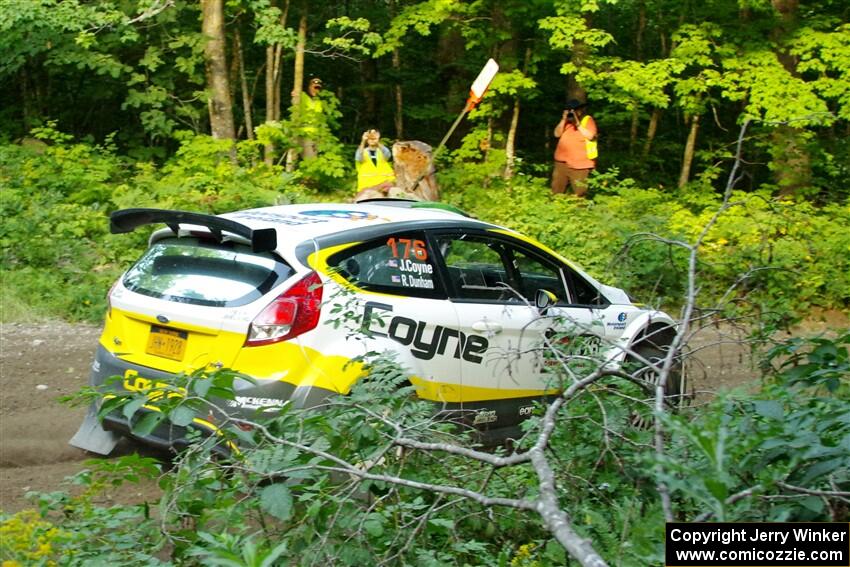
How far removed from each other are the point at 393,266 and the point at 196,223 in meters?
1.27

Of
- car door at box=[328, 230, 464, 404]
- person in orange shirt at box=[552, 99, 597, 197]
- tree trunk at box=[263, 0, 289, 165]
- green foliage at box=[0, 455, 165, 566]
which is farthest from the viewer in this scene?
tree trunk at box=[263, 0, 289, 165]

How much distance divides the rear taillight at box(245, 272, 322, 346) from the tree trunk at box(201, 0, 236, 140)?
1094 centimetres

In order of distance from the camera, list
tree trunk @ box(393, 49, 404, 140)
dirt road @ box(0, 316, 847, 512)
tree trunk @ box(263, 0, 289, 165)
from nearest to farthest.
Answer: dirt road @ box(0, 316, 847, 512) → tree trunk @ box(263, 0, 289, 165) → tree trunk @ box(393, 49, 404, 140)

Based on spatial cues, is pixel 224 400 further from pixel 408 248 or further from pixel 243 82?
pixel 243 82

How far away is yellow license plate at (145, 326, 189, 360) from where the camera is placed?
5766 mm

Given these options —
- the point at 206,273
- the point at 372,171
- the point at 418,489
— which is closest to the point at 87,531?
the point at 418,489

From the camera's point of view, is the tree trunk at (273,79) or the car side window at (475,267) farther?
the tree trunk at (273,79)

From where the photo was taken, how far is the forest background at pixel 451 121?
40.2ft

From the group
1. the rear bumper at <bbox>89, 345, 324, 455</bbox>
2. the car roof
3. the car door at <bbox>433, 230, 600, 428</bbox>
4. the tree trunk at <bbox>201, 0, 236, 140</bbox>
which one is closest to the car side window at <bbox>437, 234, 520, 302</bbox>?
the car door at <bbox>433, 230, 600, 428</bbox>

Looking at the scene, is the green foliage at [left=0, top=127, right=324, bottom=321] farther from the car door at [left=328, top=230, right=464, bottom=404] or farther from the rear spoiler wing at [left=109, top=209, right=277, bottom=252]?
the car door at [left=328, top=230, right=464, bottom=404]

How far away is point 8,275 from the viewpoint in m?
11.2

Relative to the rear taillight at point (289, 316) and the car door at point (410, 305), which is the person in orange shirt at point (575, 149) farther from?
the rear taillight at point (289, 316)

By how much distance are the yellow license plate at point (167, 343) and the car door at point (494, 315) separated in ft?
5.79

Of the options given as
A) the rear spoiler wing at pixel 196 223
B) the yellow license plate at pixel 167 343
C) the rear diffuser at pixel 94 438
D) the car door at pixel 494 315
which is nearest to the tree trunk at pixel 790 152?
the car door at pixel 494 315
